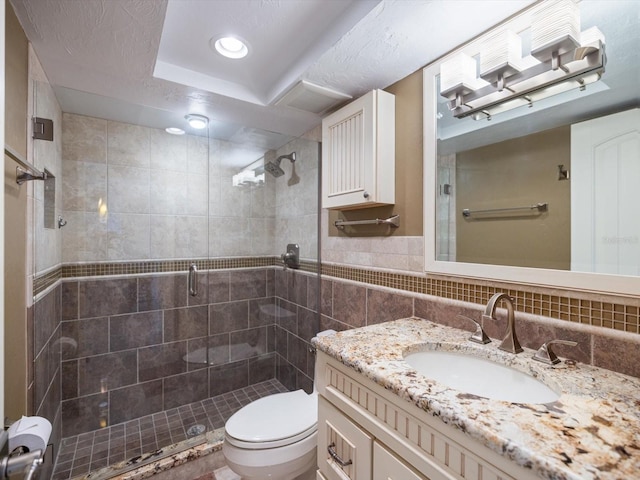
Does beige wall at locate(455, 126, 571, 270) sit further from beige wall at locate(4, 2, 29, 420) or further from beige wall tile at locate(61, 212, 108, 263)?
beige wall tile at locate(61, 212, 108, 263)

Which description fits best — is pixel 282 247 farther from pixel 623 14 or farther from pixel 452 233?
pixel 623 14

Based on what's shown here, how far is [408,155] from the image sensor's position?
61.5 inches

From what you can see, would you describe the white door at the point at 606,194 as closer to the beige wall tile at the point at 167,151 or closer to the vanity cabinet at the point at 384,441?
the vanity cabinet at the point at 384,441

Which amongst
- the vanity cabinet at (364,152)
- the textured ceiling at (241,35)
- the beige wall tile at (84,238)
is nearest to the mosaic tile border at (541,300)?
the vanity cabinet at (364,152)

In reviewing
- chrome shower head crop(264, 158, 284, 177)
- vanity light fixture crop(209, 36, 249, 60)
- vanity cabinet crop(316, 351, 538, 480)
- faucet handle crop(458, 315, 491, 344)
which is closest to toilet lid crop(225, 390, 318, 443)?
vanity cabinet crop(316, 351, 538, 480)

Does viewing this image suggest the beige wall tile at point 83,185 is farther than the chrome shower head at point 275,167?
No

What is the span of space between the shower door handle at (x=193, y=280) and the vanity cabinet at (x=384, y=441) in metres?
1.58

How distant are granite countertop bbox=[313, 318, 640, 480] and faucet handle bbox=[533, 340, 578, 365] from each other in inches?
0.8

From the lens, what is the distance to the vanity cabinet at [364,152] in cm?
159

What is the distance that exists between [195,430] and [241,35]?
234cm

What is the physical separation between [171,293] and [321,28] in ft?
6.64

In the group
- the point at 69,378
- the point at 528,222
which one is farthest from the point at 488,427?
the point at 69,378

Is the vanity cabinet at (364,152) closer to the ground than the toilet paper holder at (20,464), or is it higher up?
higher up

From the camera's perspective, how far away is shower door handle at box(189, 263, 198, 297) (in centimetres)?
241
